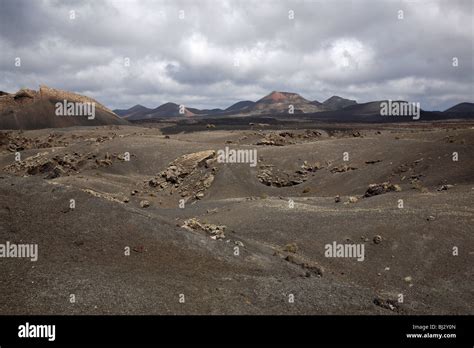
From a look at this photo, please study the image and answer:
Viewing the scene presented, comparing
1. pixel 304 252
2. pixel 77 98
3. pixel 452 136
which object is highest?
pixel 77 98

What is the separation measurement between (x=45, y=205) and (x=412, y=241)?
1514cm

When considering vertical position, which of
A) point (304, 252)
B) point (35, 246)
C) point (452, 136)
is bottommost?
point (304, 252)

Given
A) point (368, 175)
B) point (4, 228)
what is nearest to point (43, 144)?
point (368, 175)

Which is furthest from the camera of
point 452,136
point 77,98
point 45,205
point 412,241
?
A: point 77,98

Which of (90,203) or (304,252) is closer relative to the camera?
(90,203)

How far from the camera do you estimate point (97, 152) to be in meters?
47.2

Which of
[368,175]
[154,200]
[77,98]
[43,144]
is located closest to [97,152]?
[154,200]

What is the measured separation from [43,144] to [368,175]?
178ft

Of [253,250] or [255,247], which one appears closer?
[253,250]

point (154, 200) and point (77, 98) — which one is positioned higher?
point (77, 98)
